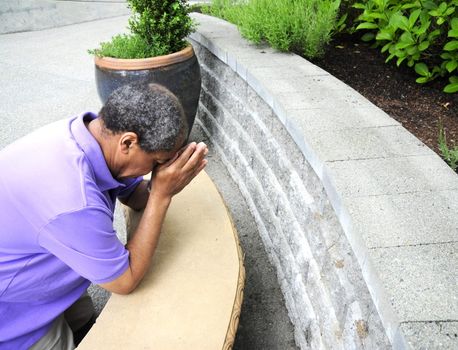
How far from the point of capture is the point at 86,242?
1401 millimetres

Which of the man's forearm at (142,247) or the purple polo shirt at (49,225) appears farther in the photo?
the man's forearm at (142,247)

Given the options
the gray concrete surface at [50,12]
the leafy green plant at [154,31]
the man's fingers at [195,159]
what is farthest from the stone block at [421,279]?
the gray concrete surface at [50,12]

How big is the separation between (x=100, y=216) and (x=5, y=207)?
35 centimetres

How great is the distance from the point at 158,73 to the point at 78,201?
232cm

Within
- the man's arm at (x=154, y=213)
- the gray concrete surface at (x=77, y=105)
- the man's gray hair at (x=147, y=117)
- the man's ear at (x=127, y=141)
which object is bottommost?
the gray concrete surface at (x=77, y=105)

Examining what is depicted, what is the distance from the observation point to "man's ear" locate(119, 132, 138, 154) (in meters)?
1.51

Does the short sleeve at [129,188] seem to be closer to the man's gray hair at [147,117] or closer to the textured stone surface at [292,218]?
the man's gray hair at [147,117]

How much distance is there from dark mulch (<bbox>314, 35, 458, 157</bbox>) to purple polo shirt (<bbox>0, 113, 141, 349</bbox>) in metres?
1.85

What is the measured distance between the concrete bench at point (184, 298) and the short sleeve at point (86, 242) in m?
0.16

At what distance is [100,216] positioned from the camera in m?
1.43

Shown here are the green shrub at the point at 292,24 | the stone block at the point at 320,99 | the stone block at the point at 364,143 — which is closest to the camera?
the stone block at the point at 364,143

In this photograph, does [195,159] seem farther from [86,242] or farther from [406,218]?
[406,218]

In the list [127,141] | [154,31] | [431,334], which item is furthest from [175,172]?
[154,31]

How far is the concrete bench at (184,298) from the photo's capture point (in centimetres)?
140
